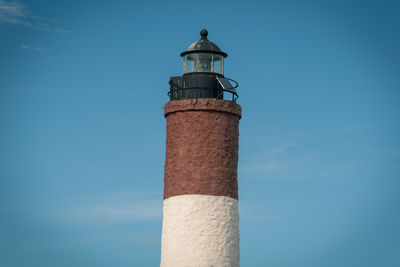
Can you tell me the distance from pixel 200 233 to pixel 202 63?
7458mm

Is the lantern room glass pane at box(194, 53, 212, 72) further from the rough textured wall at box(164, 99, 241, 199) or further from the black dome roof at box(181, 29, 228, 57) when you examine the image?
the rough textured wall at box(164, 99, 241, 199)

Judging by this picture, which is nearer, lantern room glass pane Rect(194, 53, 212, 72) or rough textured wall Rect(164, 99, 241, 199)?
rough textured wall Rect(164, 99, 241, 199)

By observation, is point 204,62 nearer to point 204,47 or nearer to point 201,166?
point 204,47

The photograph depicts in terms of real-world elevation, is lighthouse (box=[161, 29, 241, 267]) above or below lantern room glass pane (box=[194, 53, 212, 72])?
below

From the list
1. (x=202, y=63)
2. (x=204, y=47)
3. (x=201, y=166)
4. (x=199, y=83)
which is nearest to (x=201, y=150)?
(x=201, y=166)

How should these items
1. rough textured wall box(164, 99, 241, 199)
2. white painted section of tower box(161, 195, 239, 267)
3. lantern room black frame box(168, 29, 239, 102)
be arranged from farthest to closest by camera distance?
lantern room black frame box(168, 29, 239, 102)
rough textured wall box(164, 99, 241, 199)
white painted section of tower box(161, 195, 239, 267)

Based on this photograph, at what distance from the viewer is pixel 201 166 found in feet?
108

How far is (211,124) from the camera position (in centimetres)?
3319

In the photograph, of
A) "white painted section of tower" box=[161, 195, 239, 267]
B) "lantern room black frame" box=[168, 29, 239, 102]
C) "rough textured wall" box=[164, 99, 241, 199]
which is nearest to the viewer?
"white painted section of tower" box=[161, 195, 239, 267]

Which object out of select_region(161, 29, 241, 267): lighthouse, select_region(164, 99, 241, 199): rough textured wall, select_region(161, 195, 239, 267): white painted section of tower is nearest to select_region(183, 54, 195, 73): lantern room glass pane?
select_region(161, 29, 241, 267): lighthouse

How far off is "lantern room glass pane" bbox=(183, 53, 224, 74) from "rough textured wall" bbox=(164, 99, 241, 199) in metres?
1.64

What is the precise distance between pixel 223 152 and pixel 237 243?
3.94m

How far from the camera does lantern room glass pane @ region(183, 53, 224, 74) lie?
1340 inches

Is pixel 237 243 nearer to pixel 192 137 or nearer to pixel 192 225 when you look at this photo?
pixel 192 225
